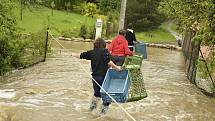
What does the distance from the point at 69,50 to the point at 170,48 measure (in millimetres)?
12685

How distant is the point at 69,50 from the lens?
30.4 meters

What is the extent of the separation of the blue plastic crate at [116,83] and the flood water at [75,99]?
0.70 metres

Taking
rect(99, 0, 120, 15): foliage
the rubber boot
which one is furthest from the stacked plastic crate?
rect(99, 0, 120, 15): foliage

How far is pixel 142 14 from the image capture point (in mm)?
58750

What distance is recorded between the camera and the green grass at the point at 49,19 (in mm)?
42062

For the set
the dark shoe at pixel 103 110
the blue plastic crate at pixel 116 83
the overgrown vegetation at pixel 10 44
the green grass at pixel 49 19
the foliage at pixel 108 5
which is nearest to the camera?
the blue plastic crate at pixel 116 83

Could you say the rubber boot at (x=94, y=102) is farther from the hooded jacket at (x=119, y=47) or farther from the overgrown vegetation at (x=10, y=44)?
the overgrown vegetation at (x=10, y=44)

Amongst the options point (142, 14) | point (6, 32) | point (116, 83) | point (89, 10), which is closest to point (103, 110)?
point (116, 83)

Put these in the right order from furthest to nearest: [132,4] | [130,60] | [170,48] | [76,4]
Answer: [76,4] < [132,4] < [170,48] < [130,60]

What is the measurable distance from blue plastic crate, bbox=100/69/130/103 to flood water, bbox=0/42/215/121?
2.30ft

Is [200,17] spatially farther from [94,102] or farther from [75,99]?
[94,102]

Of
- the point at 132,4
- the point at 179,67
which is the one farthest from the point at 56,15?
the point at 179,67

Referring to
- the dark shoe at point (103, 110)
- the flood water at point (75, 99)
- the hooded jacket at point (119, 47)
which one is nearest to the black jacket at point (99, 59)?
the dark shoe at point (103, 110)

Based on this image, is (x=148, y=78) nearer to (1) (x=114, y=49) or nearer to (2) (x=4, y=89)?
(1) (x=114, y=49)
